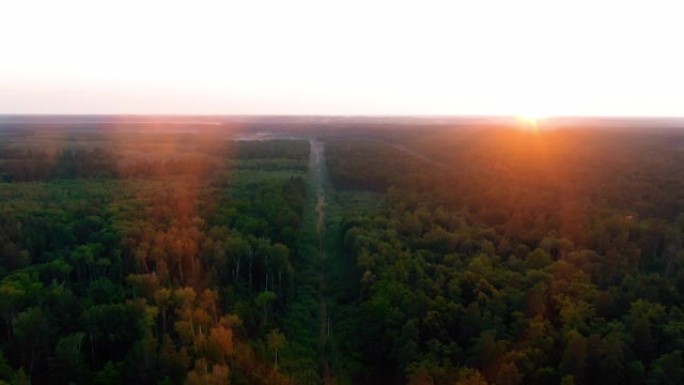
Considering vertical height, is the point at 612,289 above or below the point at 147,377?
above

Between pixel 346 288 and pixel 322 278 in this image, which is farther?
pixel 322 278

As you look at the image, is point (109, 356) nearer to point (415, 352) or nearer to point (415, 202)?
point (415, 352)

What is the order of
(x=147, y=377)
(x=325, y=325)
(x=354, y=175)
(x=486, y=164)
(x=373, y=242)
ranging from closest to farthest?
(x=147, y=377) < (x=325, y=325) < (x=373, y=242) < (x=354, y=175) < (x=486, y=164)

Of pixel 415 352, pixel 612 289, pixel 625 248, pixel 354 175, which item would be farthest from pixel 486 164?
pixel 415 352

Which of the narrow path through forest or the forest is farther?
the narrow path through forest

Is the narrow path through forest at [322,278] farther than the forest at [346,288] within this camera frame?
Yes

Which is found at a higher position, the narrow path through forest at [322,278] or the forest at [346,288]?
the forest at [346,288]

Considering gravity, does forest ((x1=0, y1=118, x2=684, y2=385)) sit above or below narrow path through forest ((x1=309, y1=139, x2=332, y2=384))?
above

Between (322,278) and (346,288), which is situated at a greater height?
(346,288)
